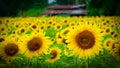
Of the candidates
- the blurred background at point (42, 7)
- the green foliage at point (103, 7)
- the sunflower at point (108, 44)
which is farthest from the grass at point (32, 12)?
the sunflower at point (108, 44)

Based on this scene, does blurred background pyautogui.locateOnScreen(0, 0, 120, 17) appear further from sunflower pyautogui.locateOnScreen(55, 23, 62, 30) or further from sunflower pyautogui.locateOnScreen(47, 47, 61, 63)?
sunflower pyautogui.locateOnScreen(47, 47, 61, 63)

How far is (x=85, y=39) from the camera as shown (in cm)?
117

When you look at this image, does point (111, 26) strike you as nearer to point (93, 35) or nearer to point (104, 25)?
point (104, 25)

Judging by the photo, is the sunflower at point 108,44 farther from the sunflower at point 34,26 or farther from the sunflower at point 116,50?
the sunflower at point 34,26

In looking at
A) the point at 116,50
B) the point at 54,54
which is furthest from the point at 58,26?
the point at 116,50

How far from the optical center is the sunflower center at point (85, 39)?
3.71ft

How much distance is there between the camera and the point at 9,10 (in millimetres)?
1476

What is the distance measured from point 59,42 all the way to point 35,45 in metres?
0.16

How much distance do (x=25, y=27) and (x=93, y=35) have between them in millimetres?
374

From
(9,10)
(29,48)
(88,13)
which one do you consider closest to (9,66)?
(29,48)

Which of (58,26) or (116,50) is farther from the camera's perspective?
(58,26)

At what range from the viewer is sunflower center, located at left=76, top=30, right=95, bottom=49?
113 centimetres

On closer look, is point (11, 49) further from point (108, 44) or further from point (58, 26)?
point (108, 44)

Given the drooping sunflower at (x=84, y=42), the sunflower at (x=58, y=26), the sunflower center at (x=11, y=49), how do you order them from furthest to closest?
1. the sunflower at (x=58, y=26)
2. the sunflower center at (x=11, y=49)
3. the drooping sunflower at (x=84, y=42)
